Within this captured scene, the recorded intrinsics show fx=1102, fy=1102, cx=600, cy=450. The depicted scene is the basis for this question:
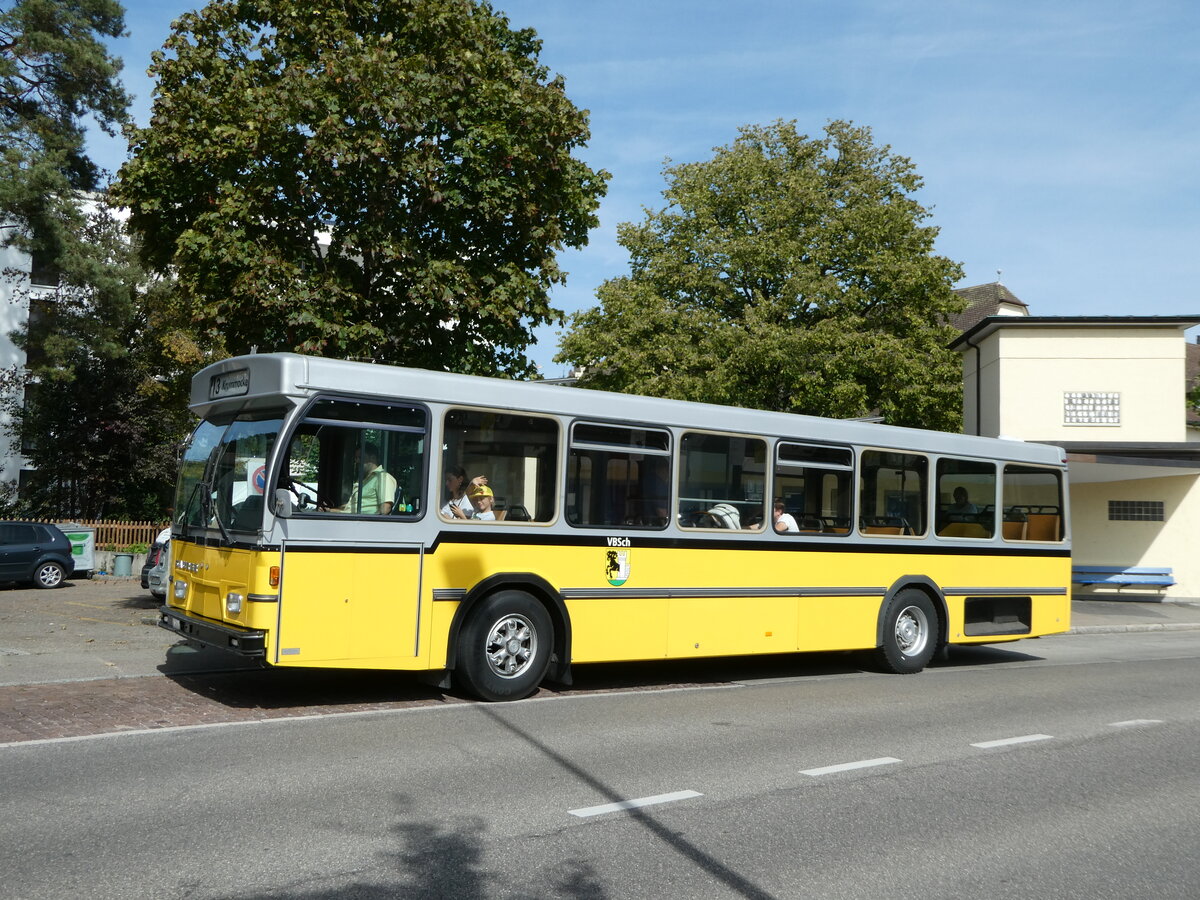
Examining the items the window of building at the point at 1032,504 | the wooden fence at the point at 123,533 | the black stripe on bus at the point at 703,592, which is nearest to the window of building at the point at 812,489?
the black stripe on bus at the point at 703,592

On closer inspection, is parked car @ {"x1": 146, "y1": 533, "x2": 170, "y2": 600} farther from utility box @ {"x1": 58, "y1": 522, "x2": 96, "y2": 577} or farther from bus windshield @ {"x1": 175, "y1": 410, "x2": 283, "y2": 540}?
bus windshield @ {"x1": 175, "y1": 410, "x2": 283, "y2": 540}

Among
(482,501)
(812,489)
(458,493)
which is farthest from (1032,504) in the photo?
(458,493)

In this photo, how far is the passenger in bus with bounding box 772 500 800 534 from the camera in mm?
11930

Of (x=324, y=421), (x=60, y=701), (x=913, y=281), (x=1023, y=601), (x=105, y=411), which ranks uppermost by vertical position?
(x=913, y=281)

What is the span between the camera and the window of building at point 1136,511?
91.2ft

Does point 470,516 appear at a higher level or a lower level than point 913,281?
lower

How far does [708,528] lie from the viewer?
1135 centimetres

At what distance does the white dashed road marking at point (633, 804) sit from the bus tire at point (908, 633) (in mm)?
6859

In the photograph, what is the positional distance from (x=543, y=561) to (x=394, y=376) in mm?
2196

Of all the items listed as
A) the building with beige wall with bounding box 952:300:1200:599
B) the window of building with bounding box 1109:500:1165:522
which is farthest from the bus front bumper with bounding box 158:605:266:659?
the window of building with bounding box 1109:500:1165:522

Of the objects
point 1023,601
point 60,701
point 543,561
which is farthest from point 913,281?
point 60,701

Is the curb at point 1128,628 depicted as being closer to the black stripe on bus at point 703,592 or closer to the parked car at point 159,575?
the black stripe on bus at point 703,592

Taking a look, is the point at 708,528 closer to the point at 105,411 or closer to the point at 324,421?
the point at 324,421

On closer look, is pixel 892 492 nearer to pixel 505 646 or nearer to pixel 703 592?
pixel 703 592
